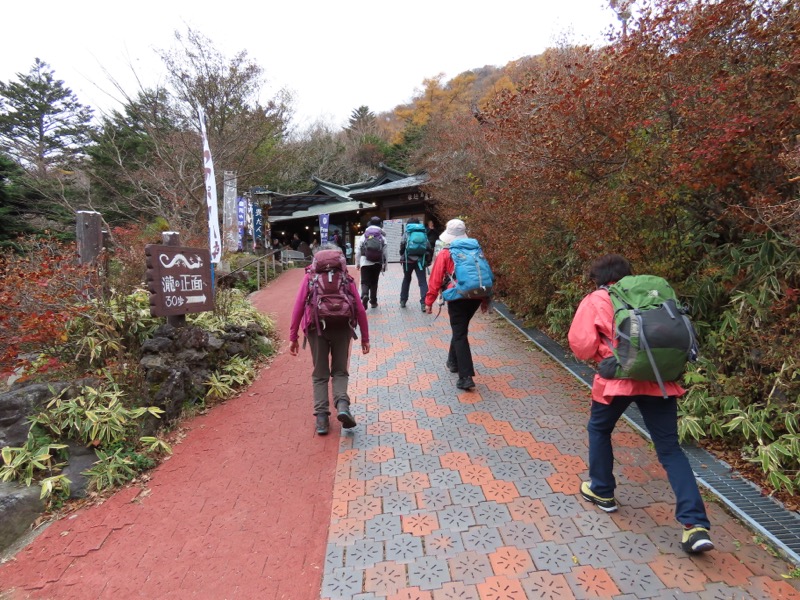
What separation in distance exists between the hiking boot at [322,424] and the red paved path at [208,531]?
2.8 inches

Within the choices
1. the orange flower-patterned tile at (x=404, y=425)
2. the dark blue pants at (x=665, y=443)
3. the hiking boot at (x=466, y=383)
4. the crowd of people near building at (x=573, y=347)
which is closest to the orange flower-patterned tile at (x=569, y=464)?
the crowd of people near building at (x=573, y=347)

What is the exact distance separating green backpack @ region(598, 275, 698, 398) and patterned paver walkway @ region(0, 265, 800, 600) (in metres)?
1.03

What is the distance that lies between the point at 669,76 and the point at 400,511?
375 centimetres

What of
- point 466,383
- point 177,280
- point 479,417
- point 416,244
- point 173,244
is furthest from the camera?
point 416,244

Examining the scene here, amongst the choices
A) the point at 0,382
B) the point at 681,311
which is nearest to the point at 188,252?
the point at 0,382

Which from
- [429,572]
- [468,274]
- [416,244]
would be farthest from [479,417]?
[416,244]

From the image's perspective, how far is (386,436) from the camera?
3891 millimetres

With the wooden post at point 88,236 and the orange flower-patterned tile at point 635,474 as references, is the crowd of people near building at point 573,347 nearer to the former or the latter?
the orange flower-patterned tile at point 635,474

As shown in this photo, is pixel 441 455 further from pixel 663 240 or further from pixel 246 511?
pixel 663 240

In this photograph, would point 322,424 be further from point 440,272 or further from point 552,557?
point 552,557

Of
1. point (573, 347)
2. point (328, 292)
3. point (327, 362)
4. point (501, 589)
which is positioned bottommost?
point (501, 589)

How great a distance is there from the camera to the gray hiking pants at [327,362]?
3.89 metres

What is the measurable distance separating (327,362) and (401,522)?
1.61 m

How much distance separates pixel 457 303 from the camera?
4422 millimetres
